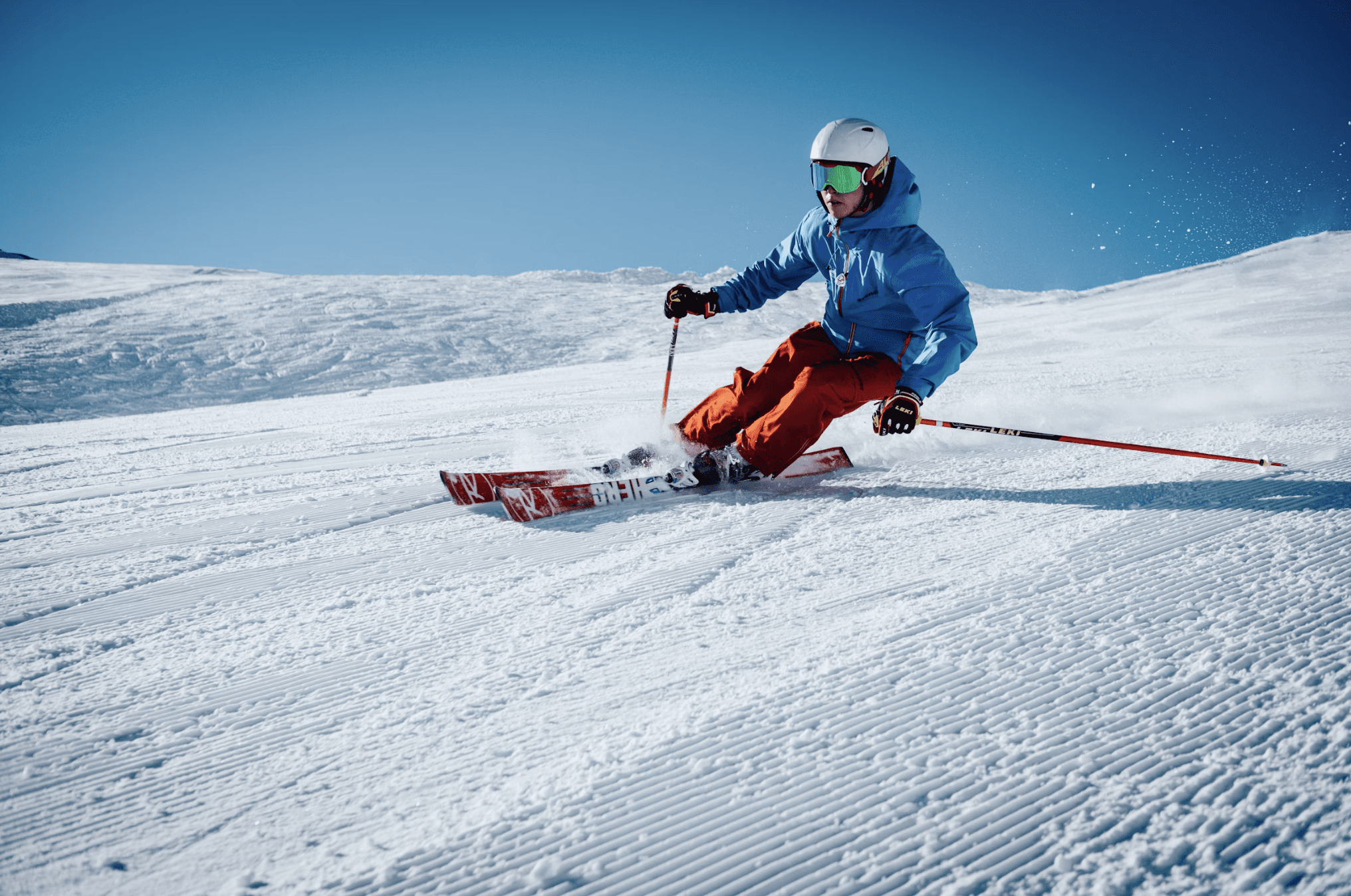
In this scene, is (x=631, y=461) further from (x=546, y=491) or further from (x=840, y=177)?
(x=840, y=177)

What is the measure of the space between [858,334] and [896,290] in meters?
0.30

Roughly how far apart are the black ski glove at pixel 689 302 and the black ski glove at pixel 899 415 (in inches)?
53.2

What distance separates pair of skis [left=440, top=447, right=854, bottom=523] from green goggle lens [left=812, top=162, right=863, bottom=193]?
1225mm

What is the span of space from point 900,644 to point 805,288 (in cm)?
2180

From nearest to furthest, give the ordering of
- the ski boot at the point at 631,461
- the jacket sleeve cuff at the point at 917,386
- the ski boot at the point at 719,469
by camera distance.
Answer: the jacket sleeve cuff at the point at 917,386
the ski boot at the point at 719,469
the ski boot at the point at 631,461

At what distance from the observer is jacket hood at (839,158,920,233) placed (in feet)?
9.09

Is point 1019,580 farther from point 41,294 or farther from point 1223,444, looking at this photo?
point 41,294

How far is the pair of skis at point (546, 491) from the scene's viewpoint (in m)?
2.43

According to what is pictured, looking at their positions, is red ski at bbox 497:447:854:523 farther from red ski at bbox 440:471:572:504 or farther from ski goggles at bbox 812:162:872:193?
ski goggles at bbox 812:162:872:193

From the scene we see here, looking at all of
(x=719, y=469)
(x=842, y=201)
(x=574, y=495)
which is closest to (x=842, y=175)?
(x=842, y=201)

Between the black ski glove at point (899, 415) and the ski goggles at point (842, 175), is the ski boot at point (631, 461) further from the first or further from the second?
the ski goggles at point (842, 175)

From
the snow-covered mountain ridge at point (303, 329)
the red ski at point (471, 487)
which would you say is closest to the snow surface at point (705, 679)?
the red ski at point (471, 487)

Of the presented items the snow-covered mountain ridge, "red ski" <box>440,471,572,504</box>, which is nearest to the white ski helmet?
"red ski" <box>440,471,572,504</box>

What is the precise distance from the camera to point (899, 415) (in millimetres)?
2496
